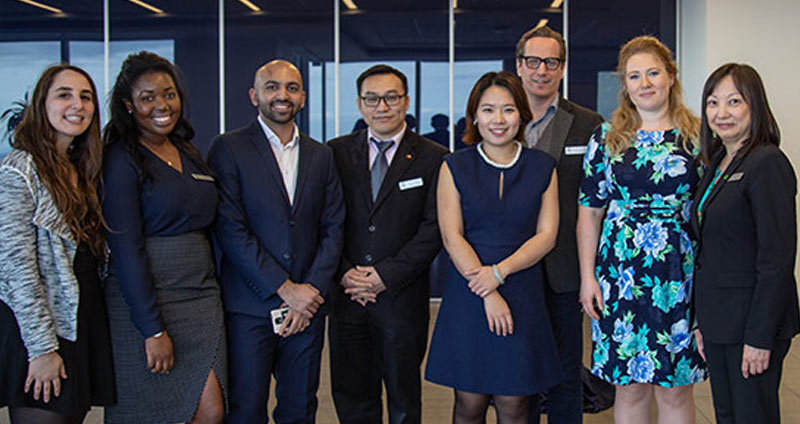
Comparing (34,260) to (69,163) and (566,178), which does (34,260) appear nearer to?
(69,163)

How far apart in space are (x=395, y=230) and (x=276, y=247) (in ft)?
1.76

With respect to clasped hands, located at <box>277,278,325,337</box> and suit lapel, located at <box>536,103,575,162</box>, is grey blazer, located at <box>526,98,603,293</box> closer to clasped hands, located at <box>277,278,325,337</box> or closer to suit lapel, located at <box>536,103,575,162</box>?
suit lapel, located at <box>536,103,575,162</box>

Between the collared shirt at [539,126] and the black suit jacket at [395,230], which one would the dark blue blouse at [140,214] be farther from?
the collared shirt at [539,126]

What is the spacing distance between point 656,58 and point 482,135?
0.71 meters

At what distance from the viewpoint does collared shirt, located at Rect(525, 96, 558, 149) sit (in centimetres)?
337

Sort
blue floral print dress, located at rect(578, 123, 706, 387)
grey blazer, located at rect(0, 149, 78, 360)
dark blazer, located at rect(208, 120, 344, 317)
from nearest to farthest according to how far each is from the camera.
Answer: grey blazer, located at rect(0, 149, 78, 360) < blue floral print dress, located at rect(578, 123, 706, 387) < dark blazer, located at rect(208, 120, 344, 317)

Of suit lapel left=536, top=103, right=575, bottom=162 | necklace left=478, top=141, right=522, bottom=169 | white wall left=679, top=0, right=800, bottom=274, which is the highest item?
white wall left=679, top=0, right=800, bottom=274

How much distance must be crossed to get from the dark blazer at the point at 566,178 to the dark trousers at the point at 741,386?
2.28 feet

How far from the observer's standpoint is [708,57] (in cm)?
715

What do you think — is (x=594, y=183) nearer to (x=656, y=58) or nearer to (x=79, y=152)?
(x=656, y=58)

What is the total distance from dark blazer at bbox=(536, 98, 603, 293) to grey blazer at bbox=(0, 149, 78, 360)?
189 centimetres

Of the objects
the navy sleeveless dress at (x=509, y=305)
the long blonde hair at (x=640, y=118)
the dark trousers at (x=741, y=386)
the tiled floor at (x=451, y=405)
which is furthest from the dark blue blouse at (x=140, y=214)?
the dark trousers at (x=741, y=386)

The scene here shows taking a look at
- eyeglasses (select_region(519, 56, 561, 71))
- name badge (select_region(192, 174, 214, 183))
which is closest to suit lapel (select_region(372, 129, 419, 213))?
eyeglasses (select_region(519, 56, 561, 71))

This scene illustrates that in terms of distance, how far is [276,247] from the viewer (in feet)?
10.2
